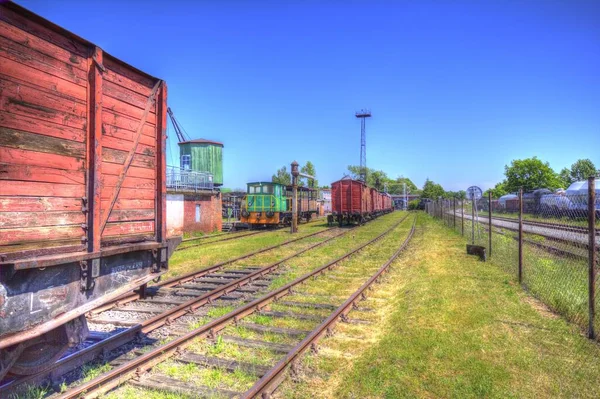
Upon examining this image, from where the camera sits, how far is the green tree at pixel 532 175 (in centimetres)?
7219

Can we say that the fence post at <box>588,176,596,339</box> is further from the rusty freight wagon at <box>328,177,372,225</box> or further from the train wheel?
the rusty freight wagon at <box>328,177,372,225</box>

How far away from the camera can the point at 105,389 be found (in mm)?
3896

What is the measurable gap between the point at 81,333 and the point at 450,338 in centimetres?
461

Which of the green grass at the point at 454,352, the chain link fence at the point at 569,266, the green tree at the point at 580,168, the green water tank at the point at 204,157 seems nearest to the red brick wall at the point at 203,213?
the green water tank at the point at 204,157

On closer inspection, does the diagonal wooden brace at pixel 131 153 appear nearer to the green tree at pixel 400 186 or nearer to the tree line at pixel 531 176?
the tree line at pixel 531 176

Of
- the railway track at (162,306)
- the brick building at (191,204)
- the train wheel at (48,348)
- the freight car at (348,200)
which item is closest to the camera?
the train wheel at (48,348)

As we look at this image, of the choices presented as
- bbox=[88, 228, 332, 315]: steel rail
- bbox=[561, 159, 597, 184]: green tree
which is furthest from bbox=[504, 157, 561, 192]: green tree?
bbox=[88, 228, 332, 315]: steel rail

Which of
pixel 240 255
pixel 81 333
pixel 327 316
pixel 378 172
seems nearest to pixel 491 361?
pixel 327 316

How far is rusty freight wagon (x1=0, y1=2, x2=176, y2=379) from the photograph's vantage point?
3.03 meters

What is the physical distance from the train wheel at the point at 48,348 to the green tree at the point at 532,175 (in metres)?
80.2

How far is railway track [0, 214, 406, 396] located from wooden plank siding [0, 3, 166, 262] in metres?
1.61

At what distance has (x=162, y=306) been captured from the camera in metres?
7.04

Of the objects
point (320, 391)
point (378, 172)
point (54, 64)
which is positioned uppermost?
point (378, 172)

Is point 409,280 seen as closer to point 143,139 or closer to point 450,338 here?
point 450,338
